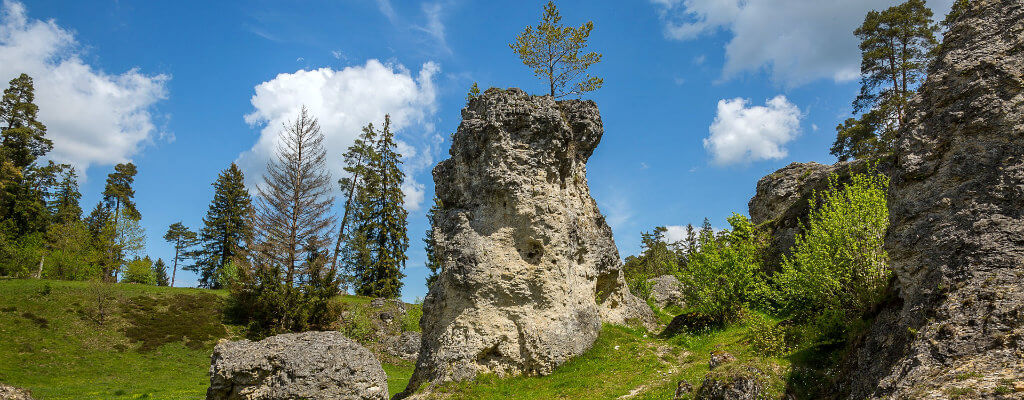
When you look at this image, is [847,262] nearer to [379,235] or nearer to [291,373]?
[291,373]

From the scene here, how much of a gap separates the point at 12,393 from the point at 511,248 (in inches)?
600

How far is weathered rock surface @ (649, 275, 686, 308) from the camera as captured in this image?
30.0 m

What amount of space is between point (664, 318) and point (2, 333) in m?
37.4

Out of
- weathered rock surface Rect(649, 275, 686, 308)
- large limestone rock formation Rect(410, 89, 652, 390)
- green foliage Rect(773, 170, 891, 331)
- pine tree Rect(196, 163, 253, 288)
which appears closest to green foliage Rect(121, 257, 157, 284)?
pine tree Rect(196, 163, 253, 288)

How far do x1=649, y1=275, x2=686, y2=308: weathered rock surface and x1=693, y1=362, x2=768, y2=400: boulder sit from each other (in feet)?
63.1

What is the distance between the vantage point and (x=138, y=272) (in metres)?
50.9

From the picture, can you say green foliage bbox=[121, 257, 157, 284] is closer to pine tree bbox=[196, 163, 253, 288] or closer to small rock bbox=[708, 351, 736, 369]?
pine tree bbox=[196, 163, 253, 288]

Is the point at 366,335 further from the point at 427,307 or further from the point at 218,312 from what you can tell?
the point at 427,307

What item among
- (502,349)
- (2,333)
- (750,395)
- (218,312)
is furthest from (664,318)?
(2,333)

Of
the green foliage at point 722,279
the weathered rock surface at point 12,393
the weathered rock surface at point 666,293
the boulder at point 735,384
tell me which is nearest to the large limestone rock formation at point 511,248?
the green foliage at point 722,279

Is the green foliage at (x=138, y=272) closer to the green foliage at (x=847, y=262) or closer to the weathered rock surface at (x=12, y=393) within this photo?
the weathered rock surface at (x=12, y=393)

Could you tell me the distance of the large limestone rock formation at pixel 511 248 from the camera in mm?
17109

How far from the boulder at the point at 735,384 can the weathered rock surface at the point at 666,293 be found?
63.1 ft

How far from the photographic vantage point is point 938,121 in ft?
28.2
